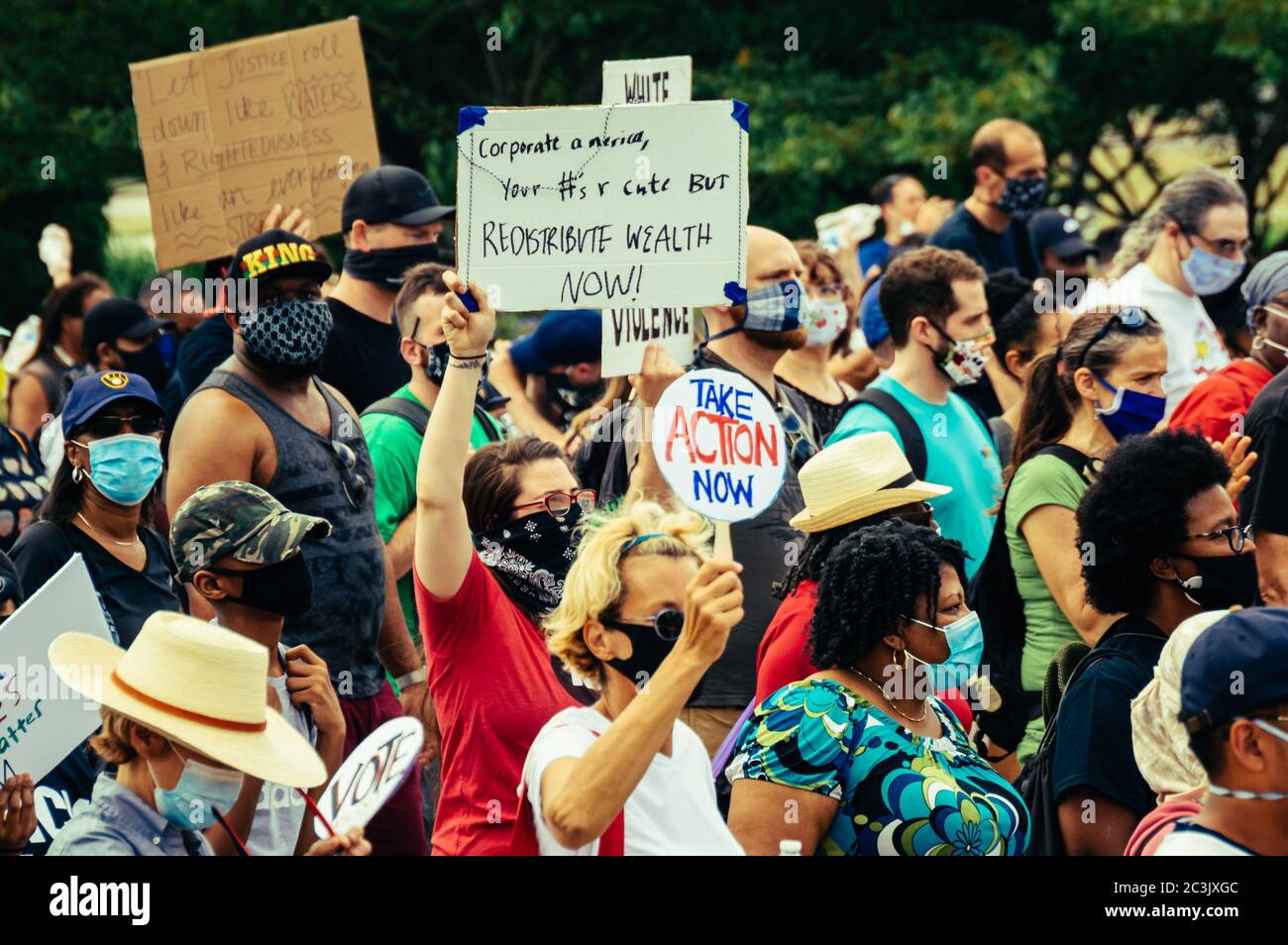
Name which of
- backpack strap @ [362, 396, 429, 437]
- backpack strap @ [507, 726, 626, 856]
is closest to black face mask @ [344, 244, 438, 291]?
backpack strap @ [362, 396, 429, 437]

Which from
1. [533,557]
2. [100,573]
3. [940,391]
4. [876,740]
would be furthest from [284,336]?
[940,391]

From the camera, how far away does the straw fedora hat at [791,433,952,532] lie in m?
4.88

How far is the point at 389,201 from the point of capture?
22.3 ft

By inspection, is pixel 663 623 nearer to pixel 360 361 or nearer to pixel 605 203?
pixel 605 203

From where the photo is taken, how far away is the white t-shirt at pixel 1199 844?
10.7 ft

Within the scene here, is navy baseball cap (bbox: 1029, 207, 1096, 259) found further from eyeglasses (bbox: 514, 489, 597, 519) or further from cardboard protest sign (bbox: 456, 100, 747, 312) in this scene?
eyeglasses (bbox: 514, 489, 597, 519)

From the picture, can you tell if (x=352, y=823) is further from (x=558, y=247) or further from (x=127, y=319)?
(x=127, y=319)

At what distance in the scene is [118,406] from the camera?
17.6ft

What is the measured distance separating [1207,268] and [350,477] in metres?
3.89

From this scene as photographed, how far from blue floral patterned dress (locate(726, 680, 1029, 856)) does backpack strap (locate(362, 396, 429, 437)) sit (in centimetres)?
208

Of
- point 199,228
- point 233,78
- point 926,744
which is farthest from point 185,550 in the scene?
point 233,78

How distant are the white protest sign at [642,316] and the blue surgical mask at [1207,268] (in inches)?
98.5

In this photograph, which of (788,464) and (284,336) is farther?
(788,464)
